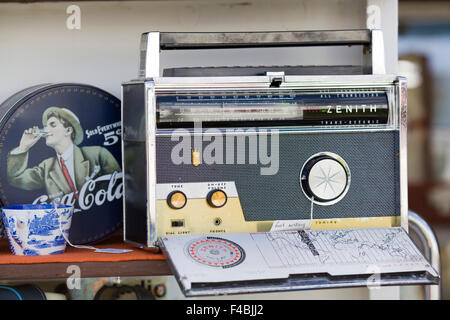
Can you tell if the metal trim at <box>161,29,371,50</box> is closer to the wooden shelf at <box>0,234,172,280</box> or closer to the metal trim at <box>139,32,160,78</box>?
the metal trim at <box>139,32,160,78</box>

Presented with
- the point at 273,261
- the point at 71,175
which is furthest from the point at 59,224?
the point at 273,261

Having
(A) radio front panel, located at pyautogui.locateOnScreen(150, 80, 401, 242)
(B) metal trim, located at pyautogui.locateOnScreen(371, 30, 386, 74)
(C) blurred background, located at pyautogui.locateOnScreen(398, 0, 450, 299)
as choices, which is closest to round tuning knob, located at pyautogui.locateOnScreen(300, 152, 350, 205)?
(A) radio front panel, located at pyautogui.locateOnScreen(150, 80, 401, 242)

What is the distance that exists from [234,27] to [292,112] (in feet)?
1.51

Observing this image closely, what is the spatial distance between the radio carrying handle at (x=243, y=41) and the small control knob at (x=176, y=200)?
0.79 ft

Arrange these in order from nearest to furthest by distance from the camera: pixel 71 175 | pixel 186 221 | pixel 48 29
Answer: pixel 186 221 < pixel 71 175 < pixel 48 29

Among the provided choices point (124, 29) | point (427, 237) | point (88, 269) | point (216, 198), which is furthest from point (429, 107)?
point (88, 269)

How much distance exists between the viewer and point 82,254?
1156mm

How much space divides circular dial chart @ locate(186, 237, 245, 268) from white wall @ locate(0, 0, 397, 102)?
23.3 inches

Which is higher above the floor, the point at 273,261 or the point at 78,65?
the point at 78,65

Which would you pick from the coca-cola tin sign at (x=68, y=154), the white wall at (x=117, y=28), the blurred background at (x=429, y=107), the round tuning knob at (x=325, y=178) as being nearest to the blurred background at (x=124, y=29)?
the white wall at (x=117, y=28)

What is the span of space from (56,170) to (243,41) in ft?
1.63

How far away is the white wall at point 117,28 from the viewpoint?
1491mm

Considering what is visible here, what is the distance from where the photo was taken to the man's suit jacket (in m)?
1.26

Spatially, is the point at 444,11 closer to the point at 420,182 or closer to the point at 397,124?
the point at 420,182
